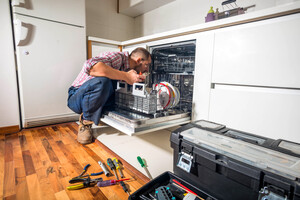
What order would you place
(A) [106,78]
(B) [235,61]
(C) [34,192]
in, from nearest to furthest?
(C) [34,192], (B) [235,61], (A) [106,78]

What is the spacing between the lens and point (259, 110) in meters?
0.90

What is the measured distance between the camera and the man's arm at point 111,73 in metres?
1.12

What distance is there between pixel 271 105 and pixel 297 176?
0.48 metres

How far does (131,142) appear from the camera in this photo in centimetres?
124

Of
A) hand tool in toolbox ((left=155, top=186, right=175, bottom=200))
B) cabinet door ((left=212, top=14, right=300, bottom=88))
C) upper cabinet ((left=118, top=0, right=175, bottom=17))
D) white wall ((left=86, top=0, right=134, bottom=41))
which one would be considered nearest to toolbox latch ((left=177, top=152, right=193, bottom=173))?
hand tool in toolbox ((left=155, top=186, right=175, bottom=200))

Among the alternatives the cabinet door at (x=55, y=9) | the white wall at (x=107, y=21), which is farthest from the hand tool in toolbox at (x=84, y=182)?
the white wall at (x=107, y=21)

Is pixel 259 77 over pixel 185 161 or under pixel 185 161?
over

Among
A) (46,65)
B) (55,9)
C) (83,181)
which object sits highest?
(55,9)

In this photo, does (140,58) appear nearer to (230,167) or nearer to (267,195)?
(230,167)

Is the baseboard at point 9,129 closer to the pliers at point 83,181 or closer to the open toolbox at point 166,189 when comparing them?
the pliers at point 83,181

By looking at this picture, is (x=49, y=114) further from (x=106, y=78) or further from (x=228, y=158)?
(x=228, y=158)

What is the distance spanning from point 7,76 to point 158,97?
1.30m

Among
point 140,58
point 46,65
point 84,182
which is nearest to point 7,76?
point 46,65

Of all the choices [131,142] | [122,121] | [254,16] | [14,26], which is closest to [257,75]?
[254,16]
